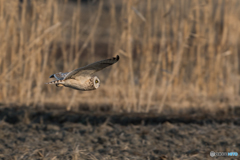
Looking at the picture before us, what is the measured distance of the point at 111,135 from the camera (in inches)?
105

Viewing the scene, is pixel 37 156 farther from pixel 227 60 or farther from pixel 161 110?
pixel 227 60

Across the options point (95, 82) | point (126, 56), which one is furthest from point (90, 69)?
point (126, 56)

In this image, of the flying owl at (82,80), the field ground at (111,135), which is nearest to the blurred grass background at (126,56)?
the field ground at (111,135)

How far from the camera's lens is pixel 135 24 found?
156 inches

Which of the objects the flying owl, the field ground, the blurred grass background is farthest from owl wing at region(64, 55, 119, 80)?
the blurred grass background

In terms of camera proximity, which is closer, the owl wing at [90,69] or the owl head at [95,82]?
the owl wing at [90,69]

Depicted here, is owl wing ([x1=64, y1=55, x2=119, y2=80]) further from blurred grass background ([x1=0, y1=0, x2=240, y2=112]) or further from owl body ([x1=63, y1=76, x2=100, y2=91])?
blurred grass background ([x1=0, y1=0, x2=240, y2=112])

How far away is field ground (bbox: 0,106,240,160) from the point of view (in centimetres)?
223

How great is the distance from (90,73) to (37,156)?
0.80 meters

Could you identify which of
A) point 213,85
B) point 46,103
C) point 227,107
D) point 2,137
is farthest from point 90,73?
point 213,85

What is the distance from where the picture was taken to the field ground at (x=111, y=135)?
7.30 feet

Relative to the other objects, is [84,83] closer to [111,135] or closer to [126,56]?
[111,135]

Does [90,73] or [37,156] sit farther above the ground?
[90,73]

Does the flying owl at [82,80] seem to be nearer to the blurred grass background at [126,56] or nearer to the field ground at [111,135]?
the field ground at [111,135]
